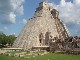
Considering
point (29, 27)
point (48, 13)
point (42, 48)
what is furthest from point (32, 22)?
point (42, 48)

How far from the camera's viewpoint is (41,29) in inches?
2963

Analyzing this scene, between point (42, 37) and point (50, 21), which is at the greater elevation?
point (50, 21)

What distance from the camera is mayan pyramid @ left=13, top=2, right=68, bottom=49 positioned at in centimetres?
7250

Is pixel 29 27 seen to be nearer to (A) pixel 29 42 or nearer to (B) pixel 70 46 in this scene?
(A) pixel 29 42

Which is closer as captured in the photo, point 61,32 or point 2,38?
point 61,32

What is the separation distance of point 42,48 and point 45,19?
1648 centimetres

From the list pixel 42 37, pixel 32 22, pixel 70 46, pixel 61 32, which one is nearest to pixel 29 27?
pixel 32 22

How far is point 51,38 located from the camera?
7219 centimetres

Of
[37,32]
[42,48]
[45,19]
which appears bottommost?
[42,48]

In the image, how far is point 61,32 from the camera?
8012 cm

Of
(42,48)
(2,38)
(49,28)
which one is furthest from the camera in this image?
(2,38)

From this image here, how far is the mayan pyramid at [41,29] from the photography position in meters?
72.5

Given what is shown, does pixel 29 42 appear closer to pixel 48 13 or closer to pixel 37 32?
pixel 37 32

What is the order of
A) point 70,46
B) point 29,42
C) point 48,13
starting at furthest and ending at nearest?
point 48,13
point 29,42
point 70,46
